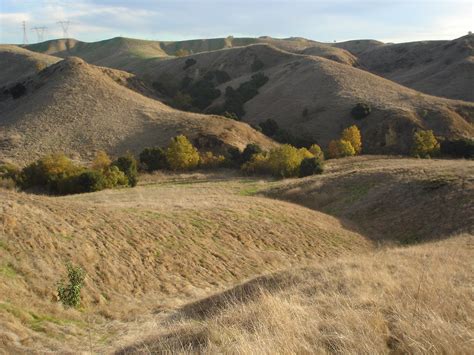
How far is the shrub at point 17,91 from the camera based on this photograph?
3297 inches

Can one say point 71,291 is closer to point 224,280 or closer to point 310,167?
point 224,280

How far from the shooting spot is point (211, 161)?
57.1 metres

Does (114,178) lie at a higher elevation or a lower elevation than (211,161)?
higher

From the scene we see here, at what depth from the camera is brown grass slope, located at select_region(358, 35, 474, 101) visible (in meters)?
102

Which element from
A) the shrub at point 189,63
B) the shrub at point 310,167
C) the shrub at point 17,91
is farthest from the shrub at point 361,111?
the shrub at point 189,63

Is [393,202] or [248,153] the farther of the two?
[248,153]

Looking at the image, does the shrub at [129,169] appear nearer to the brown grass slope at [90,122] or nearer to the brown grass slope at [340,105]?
the brown grass slope at [90,122]

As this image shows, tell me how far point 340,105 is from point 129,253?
69474 mm

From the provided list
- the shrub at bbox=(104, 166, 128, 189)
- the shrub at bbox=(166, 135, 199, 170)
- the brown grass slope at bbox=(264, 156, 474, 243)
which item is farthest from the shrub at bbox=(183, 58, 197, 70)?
the brown grass slope at bbox=(264, 156, 474, 243)

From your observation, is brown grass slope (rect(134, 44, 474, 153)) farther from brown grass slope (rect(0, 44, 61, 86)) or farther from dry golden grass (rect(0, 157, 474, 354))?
dry golden grass (rect(0, 157, 474, 354))

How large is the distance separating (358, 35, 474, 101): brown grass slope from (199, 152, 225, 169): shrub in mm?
64076

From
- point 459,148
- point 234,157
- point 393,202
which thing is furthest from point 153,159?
point 459,148

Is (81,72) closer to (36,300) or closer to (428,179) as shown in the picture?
(428,179)

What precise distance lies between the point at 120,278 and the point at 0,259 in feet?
13.6
